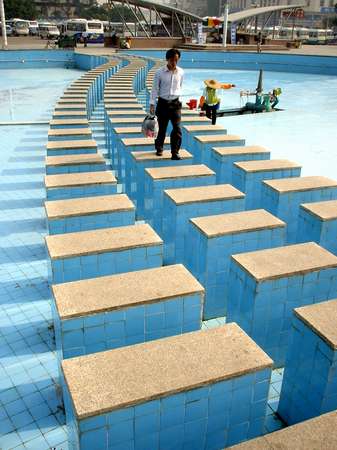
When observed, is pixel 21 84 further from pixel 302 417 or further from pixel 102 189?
pixel 302 417

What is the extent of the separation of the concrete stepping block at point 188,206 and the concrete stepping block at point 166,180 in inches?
14.2

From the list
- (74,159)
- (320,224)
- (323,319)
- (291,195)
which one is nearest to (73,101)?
(74,159)

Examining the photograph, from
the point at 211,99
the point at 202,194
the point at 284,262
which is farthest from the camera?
the point at 211,99

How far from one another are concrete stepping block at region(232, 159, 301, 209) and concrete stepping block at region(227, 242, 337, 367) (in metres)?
2.12

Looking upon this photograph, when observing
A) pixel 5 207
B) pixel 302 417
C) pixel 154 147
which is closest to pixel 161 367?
pixel 302 417

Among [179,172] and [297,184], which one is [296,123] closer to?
[297,184]

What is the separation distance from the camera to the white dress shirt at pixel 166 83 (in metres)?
6.22

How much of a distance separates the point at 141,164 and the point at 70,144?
136 cm

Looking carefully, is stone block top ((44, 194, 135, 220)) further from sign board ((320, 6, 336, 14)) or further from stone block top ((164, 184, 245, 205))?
sign board ((320, 6, 336, 14))

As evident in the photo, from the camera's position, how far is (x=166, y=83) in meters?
6.25

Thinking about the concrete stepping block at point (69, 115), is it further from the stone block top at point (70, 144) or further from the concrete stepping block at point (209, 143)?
the concrete stepping block at point (209, 143)

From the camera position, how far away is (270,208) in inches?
219

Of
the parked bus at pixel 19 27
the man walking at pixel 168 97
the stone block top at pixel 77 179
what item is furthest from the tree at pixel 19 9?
the stone block top at pixel 77 179

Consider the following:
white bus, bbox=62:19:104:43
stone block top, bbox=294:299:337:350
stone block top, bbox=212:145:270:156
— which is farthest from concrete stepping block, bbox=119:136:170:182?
white bus, bbox=62:19:104:43
